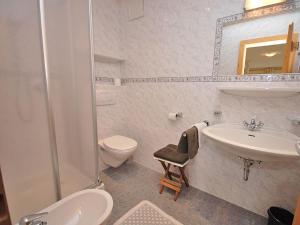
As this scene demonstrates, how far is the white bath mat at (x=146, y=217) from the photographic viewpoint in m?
1.39

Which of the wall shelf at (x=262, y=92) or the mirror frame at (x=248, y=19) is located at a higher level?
the mirror frame at (x=248, y=19)

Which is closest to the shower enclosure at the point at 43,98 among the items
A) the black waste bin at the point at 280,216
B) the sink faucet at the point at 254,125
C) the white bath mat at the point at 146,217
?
the white bath mat at the point at 146,217

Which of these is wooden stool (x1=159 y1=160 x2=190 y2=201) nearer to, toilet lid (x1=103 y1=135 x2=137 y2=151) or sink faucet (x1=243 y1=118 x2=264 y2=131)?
toilet lid (x1=103 y1=135 x2=137 y2=151)

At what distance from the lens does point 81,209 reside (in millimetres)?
1087

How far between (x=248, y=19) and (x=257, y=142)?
104cm

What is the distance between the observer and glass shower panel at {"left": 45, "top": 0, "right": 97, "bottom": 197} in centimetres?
100

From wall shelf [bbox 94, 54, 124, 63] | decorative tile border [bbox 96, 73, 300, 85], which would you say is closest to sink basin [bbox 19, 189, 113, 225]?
decorative tile border [bbox 96, 73, 300, 85]

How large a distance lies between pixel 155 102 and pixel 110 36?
1077 mm

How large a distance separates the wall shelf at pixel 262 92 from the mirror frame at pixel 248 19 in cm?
13

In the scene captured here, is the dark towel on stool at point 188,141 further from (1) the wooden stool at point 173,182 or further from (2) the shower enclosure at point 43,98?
(2) the shower enclosure at point 43,98

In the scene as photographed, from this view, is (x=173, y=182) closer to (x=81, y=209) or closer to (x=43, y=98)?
(x=81, y=209)

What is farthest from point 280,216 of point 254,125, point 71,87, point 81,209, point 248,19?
point 71,87

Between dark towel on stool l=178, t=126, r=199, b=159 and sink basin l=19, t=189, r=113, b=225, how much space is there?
0.72 meters

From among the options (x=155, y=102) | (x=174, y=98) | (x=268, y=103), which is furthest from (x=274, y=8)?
(x=155, y=102)
